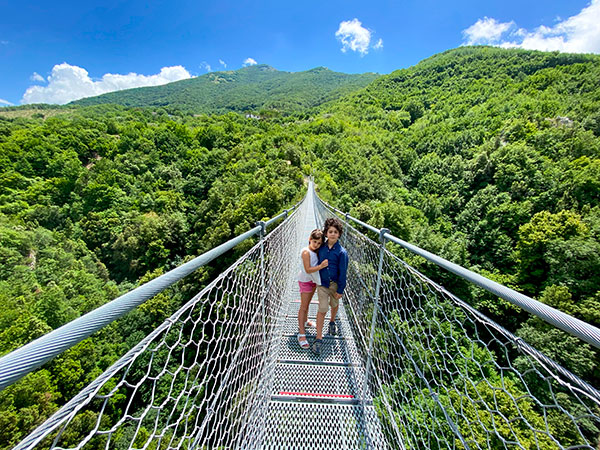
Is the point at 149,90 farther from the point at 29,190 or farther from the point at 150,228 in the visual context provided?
the point at 150,228

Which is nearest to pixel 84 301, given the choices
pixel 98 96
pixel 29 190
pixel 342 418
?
pixel 29 190

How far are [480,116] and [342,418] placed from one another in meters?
62.8

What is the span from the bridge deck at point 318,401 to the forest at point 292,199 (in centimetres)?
1379

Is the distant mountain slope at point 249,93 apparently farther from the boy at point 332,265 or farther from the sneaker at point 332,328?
the sneaker at point 332,328

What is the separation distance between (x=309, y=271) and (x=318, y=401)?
3.59 ft

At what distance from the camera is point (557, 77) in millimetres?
48312

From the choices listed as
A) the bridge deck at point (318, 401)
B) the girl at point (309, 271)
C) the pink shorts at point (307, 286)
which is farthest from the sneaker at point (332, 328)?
the pink shorts at point (307, 286)

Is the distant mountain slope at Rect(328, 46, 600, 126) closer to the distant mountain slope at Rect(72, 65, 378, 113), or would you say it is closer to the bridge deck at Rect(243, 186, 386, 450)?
the distant mountain slope at Rect(72, 65, 378, 113)

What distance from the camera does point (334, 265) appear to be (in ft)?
7.94

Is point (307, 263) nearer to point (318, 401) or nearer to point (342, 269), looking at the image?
point (342, 269)

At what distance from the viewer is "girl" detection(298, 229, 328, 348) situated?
240cm

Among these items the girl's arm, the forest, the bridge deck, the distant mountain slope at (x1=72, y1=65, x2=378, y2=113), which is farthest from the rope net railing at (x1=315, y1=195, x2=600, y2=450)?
the distant mountain slope at (x1=72, y1=65, x2=378, y2=113)

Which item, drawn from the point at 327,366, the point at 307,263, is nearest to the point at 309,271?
the point at 307,263

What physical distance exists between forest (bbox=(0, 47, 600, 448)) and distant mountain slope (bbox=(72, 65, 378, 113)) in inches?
1922
